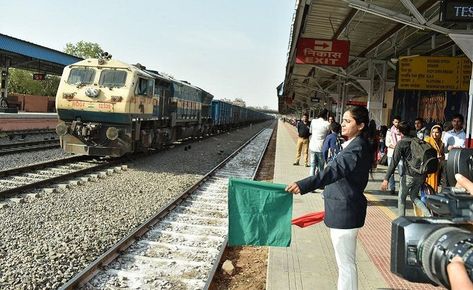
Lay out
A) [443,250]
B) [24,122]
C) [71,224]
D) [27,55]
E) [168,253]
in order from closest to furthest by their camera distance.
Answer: [443,250] → [168,253] → [71,224] → [24,122] → [27,55]

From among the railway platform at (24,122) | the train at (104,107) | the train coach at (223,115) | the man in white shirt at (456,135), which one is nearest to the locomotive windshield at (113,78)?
the train at (104,107)

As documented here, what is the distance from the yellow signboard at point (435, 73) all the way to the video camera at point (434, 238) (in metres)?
10.8

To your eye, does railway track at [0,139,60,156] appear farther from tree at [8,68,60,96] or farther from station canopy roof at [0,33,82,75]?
tree at [8,68,60,96]

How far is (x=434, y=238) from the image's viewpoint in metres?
1.98

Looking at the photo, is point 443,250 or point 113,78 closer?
point 443,250

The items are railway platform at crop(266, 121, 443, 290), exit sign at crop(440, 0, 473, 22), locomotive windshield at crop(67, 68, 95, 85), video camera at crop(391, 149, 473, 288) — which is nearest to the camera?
video camera at crop(391, 149, 473, 288)

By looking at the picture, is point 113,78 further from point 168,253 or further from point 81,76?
point 168,253

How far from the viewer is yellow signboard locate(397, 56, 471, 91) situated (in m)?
12.0

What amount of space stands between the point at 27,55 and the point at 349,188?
1184 inches

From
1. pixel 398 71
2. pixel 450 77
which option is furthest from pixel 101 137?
pixel 450 77

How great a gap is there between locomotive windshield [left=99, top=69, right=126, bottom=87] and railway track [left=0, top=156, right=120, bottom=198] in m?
2.34

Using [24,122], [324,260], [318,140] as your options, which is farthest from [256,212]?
[24,122]

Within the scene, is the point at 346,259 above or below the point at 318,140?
below

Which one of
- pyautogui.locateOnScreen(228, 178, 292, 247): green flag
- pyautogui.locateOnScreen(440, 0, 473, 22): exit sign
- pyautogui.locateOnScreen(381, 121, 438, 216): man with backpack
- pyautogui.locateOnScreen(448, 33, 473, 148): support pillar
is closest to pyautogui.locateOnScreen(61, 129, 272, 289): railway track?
pyautogui.locateOnScreen(228, 178, 292, 247): green flag
